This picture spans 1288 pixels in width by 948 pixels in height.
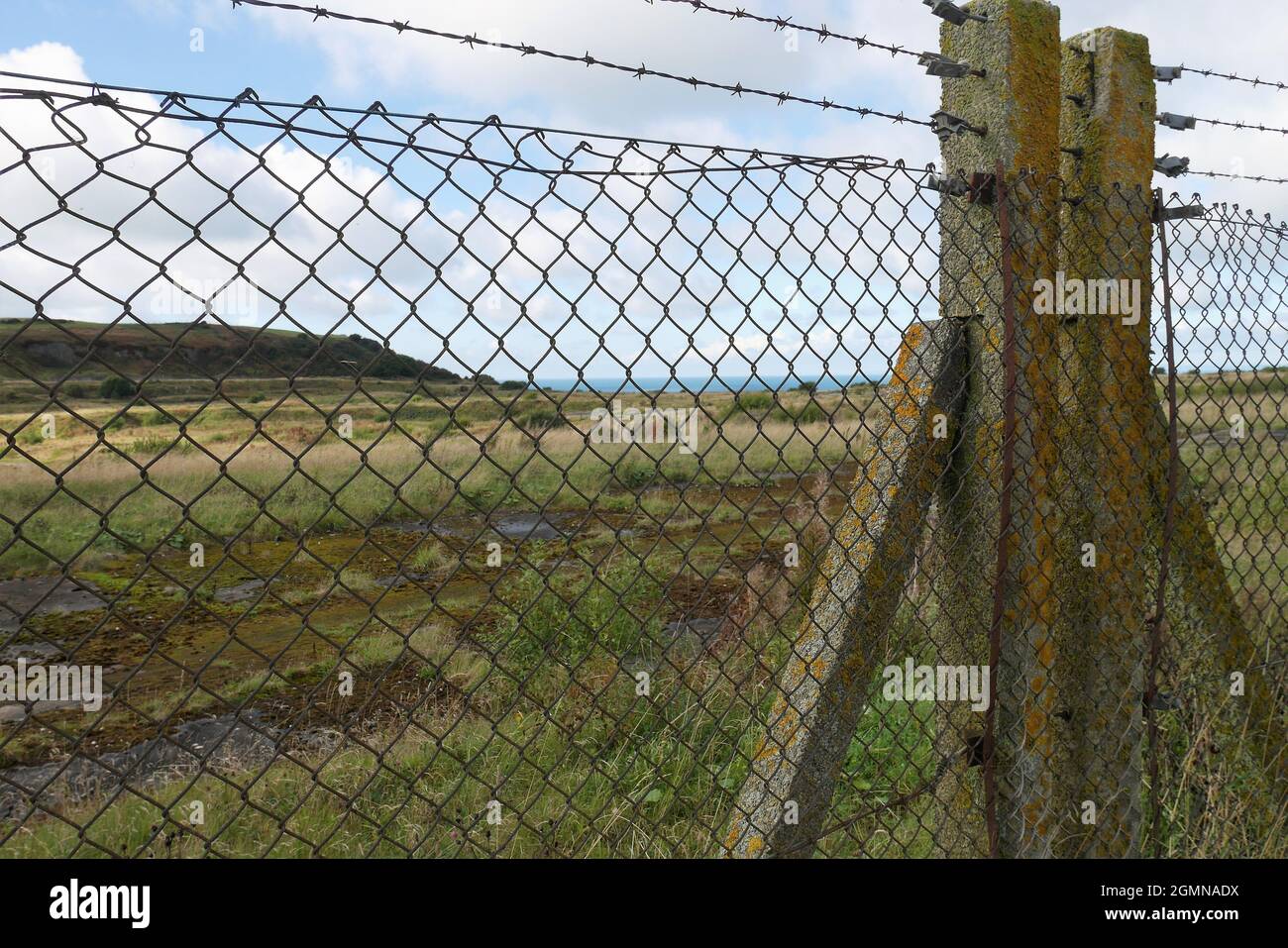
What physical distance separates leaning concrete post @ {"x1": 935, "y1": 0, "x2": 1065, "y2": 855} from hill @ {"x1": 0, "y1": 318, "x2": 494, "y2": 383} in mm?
1502

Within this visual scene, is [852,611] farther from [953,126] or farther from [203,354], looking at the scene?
[203,354]

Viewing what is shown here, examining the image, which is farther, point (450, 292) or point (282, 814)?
point (282, 814)

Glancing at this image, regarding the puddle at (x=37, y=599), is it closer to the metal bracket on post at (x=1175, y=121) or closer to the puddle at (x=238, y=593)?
the puddle at (x=238, y=593)

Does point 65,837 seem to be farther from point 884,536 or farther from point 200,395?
point 884,536

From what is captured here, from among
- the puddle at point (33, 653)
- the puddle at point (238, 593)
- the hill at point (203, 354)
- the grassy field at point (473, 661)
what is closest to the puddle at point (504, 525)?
the grassy field at point (473, 661)

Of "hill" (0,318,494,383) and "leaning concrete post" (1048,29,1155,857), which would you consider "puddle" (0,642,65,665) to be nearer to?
"hill" (0,318,494,383)

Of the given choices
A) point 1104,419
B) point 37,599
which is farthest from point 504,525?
point 1104,419

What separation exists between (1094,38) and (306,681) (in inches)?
216

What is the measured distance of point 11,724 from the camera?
500 cm

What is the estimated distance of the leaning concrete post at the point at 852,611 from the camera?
2.24 m

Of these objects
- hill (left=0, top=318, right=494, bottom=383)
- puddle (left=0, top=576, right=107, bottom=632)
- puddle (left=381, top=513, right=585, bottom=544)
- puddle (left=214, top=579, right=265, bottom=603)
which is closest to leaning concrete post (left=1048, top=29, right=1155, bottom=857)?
hill (left=0, top=318, right=494, bottom=383)

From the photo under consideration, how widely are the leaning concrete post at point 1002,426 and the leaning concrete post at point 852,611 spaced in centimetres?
13
